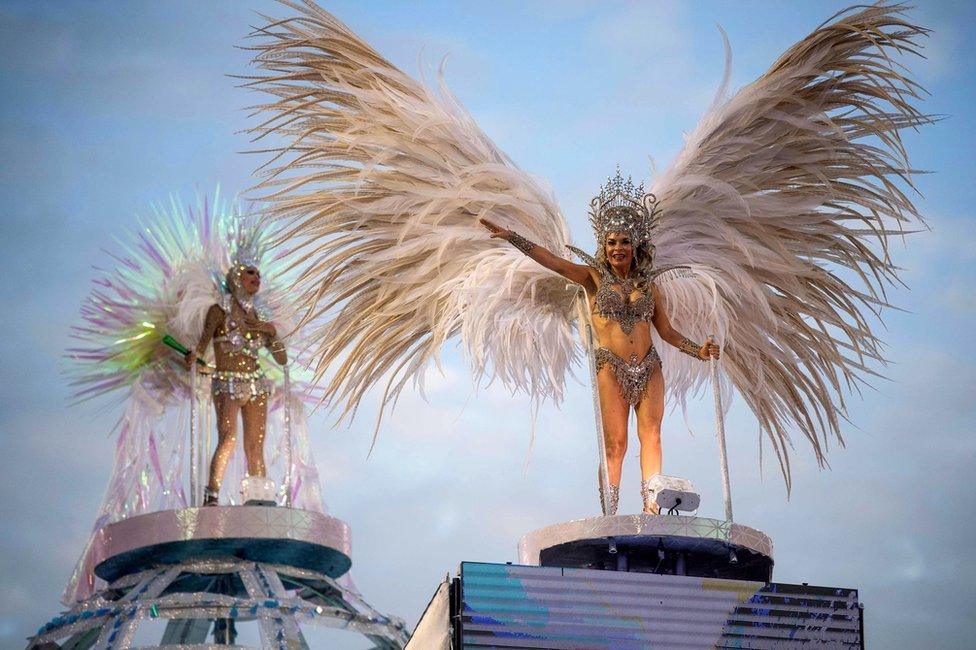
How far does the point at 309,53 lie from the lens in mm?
12156

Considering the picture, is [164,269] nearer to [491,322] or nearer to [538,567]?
[491,322]

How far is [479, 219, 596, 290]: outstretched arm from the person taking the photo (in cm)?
1125

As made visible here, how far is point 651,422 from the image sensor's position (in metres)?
11.1

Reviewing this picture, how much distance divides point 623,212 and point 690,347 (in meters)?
0.93

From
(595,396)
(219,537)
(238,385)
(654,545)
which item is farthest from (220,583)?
(654,545)

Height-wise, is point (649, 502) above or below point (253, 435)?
below

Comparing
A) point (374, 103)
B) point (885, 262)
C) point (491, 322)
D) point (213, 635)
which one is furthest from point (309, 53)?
point (213, 635)

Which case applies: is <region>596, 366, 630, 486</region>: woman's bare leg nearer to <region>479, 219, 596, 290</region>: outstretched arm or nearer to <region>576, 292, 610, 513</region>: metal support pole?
<region>576, 292, 610, 513</region>: metal support pole

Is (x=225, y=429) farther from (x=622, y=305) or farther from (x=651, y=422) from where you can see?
(x=651, y=422)

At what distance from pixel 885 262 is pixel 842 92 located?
1.13 metres

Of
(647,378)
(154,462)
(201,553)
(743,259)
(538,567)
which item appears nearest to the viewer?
(538,567)

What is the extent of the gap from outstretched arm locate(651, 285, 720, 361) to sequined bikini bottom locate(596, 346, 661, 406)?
0.29 metres

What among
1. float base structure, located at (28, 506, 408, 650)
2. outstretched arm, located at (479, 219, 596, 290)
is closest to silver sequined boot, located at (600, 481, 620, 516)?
outstretched arm, located at (479, 219, 596, 290)

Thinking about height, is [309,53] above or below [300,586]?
above
